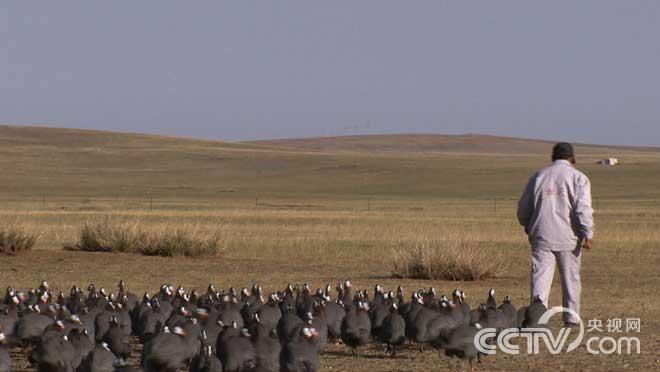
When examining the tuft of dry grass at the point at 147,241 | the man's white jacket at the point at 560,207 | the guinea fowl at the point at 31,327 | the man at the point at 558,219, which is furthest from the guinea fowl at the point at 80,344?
the tuft of dry grass at the point at 147,241

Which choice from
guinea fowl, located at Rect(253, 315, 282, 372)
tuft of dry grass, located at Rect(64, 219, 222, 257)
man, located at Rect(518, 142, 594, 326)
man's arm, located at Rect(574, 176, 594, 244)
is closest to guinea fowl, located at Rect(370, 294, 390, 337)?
man, located at Rect(518, 142, 594, 326)

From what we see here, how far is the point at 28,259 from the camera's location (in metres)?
25.7

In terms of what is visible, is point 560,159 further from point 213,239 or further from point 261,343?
point 213,239

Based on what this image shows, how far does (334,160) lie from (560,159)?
10024cm

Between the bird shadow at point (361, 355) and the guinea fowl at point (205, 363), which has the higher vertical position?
the guinea fowl at point (205, 363)

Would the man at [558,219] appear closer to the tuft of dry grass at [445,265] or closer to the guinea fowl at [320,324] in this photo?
the guinea fowl at [320,324]

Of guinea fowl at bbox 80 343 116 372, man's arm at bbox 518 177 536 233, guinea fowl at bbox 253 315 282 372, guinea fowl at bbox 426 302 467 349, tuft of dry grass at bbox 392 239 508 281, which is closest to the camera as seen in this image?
guinea fowl at bbox 80 343 116 372

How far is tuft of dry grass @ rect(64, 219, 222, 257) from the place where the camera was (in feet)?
90.1

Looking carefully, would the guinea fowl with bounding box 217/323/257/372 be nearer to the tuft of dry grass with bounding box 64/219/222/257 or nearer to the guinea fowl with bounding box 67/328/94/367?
the guinea fowl with bounding box 67/328/94/367

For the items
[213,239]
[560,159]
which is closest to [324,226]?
[213,239]

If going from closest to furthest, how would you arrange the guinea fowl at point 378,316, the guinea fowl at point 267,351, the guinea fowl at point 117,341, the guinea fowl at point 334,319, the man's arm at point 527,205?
the guinea fowl at point 267,351 < the guinea fowl at point 117,341 < the guinea fowl at point 378,316 < the guinea fowl at point 334,319 < the man's arm at point 527,205

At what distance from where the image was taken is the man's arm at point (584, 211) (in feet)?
46.8

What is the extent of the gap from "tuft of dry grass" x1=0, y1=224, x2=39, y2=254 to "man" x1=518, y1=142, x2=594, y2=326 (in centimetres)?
1474

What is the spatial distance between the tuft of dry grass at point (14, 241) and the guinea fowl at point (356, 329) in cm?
1446
